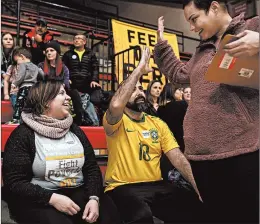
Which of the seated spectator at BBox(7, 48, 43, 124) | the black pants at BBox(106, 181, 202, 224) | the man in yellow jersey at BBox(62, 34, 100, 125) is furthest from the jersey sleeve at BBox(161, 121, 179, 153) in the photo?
the man in yellow jersey at BBox(62, 34, 100, 125)

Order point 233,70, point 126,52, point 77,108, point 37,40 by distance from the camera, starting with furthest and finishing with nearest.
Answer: point 126,52, point 37,40, point 77,108, point 233,70

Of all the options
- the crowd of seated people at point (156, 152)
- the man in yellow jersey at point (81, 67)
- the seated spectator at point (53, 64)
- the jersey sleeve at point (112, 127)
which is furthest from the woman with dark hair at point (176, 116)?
the man in yellow jersey at point (81, 67)

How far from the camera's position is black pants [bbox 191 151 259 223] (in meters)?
1.09

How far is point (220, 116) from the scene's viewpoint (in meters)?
1.13

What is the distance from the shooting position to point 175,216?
1748 millimetres

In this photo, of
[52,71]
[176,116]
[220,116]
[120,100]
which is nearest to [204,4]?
[220,116]

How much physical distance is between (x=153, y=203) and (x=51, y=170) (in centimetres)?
59

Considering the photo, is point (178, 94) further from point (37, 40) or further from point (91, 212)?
point (91, 212)

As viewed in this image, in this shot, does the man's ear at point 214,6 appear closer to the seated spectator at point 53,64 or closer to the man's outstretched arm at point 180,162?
the man's outstretched arm at point 180,162

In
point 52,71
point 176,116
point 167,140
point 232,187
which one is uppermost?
point 52,71

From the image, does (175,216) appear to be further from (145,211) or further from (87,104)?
(87,104)

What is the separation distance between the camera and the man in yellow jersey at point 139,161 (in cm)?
176

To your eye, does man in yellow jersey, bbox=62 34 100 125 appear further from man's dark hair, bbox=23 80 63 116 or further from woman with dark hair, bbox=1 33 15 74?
man's dark hair, bbox=23 80 63 116

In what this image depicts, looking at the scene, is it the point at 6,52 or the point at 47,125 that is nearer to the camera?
the point at 47,125
